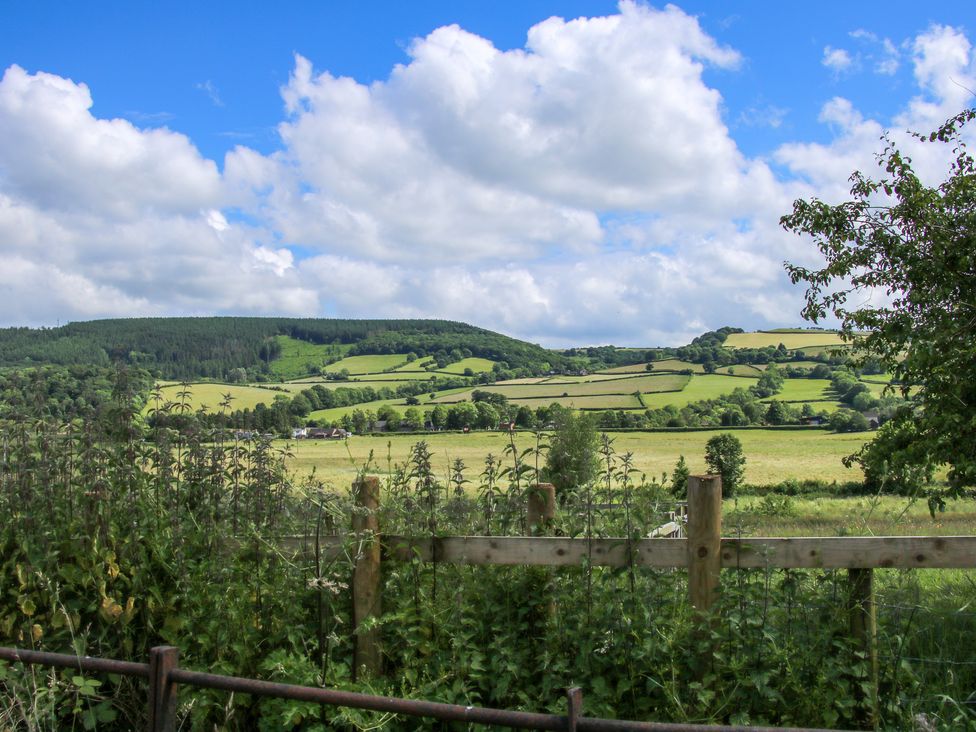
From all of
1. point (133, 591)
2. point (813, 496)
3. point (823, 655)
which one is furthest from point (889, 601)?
point (813, 496)

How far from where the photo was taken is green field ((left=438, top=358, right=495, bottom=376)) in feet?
326

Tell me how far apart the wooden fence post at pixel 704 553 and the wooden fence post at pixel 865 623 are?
29.6 inches

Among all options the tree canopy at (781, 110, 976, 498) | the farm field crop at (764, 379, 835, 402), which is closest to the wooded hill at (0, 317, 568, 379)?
the farm field crop at (764, 379, 835, 402)

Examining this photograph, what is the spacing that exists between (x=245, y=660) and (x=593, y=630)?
2093 millimetres

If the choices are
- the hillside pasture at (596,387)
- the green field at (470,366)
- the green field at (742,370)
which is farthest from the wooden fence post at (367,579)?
the green field at (470,366)

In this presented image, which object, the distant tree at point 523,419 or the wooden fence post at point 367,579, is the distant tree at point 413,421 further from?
the wooden fence post at point 367,579

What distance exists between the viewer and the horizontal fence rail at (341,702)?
2.33 metres

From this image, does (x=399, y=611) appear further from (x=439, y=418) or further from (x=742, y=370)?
(x=742, y=370)

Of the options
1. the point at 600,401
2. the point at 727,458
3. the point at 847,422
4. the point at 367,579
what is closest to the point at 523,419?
the point at 367,579

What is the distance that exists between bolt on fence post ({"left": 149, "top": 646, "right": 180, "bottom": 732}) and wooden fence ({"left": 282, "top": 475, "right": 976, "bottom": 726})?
1868mm

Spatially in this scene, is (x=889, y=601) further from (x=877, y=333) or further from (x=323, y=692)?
(x=877, y=333)

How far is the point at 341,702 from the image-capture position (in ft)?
8.31

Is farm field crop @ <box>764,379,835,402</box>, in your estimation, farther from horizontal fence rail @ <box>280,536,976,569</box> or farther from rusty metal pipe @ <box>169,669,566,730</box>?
rusty metal pipe @ <box>169,669,566,730</box>

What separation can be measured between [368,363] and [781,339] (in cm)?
5762
